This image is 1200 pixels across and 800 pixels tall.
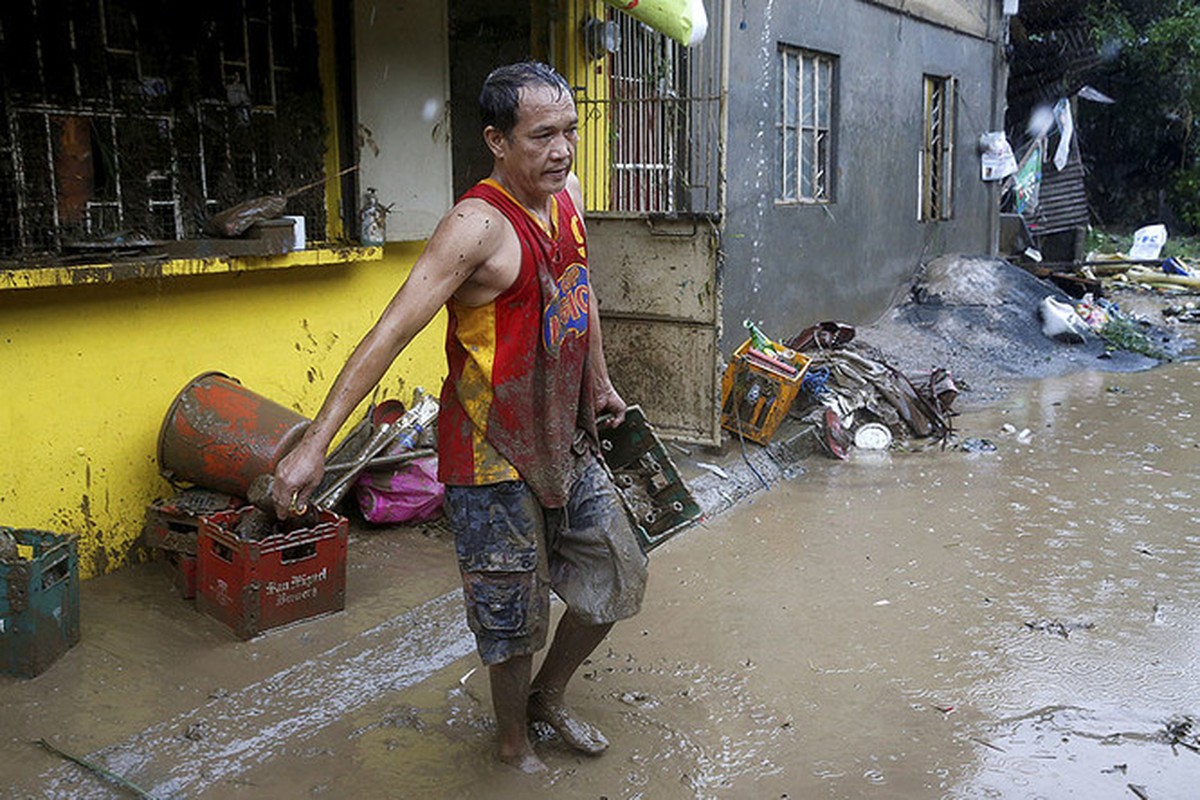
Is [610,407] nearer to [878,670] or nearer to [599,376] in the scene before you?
[599,376]

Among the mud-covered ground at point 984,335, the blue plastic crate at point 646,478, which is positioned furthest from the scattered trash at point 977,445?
the blue plastic crate at point 646,478

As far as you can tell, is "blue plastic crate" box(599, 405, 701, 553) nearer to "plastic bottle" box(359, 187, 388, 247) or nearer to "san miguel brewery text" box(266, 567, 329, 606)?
"san miguel brewery text" box(266, 567, 329, 606)

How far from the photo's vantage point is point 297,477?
8.79 feet

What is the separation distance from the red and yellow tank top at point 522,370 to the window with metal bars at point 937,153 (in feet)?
33.3

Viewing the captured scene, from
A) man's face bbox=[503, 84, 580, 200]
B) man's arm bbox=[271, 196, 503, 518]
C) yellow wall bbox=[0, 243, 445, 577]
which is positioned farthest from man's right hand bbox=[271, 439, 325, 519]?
yellow wall bbox=[0, 243, 445, 577]

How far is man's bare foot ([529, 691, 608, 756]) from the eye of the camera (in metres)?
3.45

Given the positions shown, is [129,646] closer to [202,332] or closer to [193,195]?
[202,332]

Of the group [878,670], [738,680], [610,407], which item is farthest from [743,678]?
[610,407]

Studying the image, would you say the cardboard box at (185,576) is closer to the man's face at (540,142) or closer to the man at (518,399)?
the man at (518,399)

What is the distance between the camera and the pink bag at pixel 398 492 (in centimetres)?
540

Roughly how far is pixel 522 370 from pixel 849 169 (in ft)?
27.0

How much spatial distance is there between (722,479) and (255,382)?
2821mm

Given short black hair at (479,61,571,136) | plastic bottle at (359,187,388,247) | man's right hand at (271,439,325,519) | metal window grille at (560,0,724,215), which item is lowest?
man's right hand at (271,439,325,519)

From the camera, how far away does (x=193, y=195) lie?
511 cm
